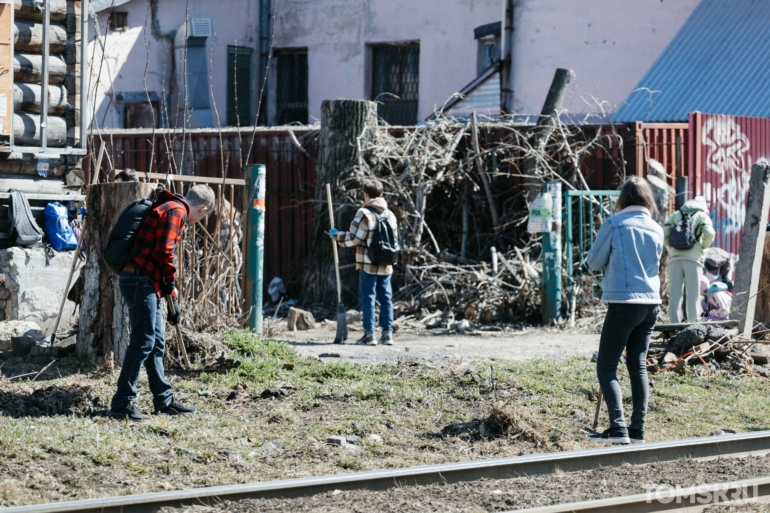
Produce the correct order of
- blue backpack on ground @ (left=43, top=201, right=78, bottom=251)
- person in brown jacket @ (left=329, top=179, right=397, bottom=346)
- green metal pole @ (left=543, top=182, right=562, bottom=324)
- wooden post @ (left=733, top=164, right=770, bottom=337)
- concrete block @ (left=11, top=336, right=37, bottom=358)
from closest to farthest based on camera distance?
concrete block @ (left=11, top=336, right=37, bottom=358) < wooden post @ (left=733, top=164, right=770, bottom=337) < blue backpack on ground @ (left=43, top=201, right=78, bottom=251) < person in brown jacket @ (left=329, top=179, right=397, bottom=346) < green metal pole @ (left=543, top=182, right=562, bottom=324)

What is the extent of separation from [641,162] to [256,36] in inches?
487

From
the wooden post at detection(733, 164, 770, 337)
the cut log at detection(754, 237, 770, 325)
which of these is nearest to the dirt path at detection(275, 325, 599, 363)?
the wooden post at detection(733, 164, 770, 337)

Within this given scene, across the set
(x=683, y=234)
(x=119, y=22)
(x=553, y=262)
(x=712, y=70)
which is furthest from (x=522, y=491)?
(x=119, y=22)

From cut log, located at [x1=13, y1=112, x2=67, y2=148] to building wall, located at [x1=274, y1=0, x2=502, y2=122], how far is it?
11.6 meters

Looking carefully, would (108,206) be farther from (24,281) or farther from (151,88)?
(151,88)

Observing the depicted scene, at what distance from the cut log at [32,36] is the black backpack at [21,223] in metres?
1.59

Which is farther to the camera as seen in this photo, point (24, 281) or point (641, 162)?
point (641, 162)

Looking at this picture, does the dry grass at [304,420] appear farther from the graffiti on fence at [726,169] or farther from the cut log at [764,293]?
the graffiti on fence at [726,169]

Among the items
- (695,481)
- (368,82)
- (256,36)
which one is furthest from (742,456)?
(256,36)

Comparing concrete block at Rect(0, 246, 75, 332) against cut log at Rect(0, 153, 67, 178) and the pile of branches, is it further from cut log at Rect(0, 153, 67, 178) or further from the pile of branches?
the pile of branches

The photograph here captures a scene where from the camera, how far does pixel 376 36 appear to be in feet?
77.0

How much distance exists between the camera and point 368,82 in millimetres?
23797

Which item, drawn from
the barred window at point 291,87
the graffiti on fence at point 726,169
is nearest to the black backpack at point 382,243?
the graffiti on fence at point 726,169

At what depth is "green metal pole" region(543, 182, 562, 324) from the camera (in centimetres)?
1334
